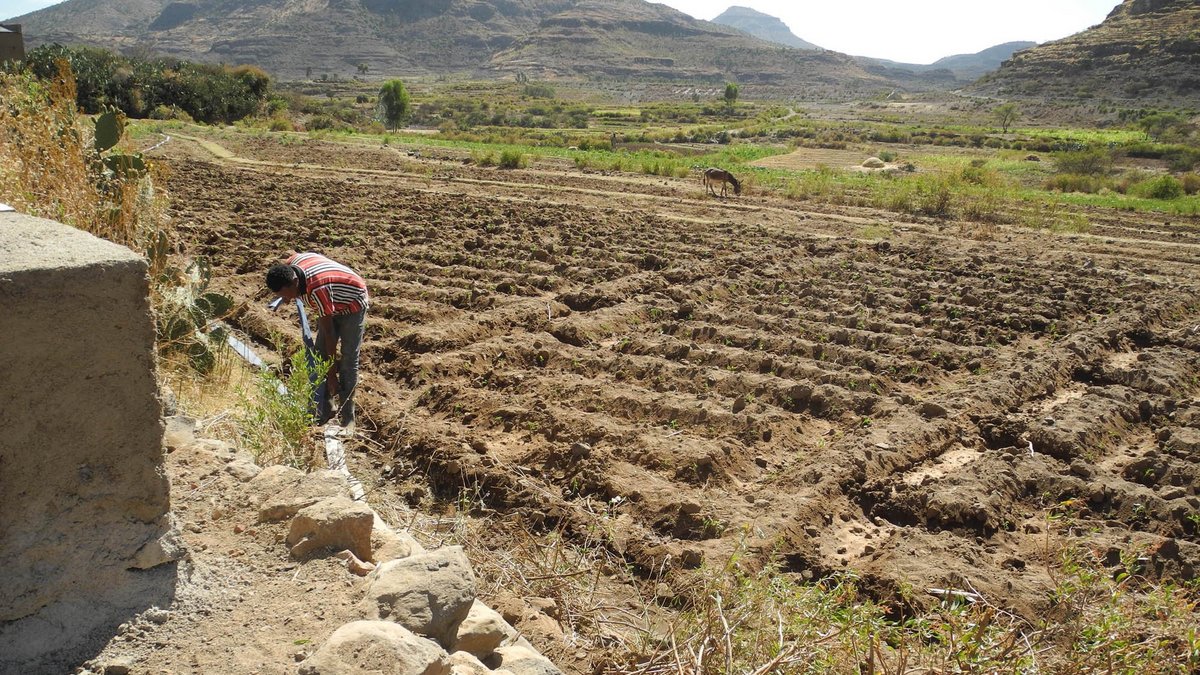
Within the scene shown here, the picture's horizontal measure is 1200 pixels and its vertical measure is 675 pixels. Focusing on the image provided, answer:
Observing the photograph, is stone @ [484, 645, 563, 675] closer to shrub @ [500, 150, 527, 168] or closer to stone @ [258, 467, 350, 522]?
stone @ [258, 467, 350, 522]

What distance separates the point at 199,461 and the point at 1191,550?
585 centimetres

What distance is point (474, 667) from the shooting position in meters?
3.22

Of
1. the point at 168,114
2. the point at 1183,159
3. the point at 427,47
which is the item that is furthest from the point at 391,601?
the point at 427,47

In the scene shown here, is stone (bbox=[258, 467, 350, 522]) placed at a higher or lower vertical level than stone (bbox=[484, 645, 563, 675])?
higher

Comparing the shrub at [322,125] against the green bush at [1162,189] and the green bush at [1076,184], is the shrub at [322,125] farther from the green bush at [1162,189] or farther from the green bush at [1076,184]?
the green bush at [1162,189]

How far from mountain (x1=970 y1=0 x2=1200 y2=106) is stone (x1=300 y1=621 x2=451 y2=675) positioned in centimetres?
8253

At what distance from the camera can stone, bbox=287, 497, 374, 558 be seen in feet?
11.7

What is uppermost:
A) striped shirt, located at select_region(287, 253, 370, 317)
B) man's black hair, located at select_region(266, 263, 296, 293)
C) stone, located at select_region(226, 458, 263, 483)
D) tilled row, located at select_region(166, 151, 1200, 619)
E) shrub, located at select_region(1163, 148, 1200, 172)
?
shrub, located at select_region(1163, 148, 1200, 172)

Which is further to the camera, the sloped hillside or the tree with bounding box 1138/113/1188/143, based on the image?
the sloped hillside

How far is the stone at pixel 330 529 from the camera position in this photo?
11.7 ft

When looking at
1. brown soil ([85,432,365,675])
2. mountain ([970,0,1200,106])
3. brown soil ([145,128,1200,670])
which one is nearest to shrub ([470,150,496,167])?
brown soil ([145,128,1200,670])

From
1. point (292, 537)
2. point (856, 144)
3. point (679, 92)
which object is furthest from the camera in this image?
point (679, 92)

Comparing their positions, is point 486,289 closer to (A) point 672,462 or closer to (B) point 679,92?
(A) point 672,462

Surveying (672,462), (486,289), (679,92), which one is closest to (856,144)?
(486,289)
